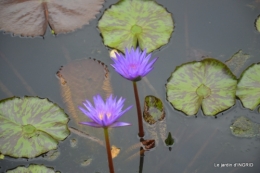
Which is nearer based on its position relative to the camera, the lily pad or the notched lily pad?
the notched lily pad

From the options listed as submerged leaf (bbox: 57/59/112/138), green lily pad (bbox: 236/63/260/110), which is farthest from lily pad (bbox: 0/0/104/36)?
green lily pad (bbox: 236/63/260/110)

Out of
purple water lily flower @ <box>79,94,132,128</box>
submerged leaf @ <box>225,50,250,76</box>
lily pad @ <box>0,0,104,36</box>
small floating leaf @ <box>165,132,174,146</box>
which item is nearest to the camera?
purple water lily flower @ <box>79,94,132,128</box>

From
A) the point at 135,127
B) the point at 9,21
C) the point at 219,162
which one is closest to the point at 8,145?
the point at 135,127

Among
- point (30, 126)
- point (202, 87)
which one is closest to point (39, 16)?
point (30, 126)

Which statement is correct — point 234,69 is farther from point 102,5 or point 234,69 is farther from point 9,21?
point 9,21

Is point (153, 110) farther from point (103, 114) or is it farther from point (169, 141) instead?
point (103, 114)

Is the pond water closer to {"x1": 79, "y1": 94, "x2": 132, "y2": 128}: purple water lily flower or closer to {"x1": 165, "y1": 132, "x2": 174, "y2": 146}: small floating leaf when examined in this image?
{"x1": 165, "y1": 132, "x2": 174, "y2": 146}: small floating leaf
